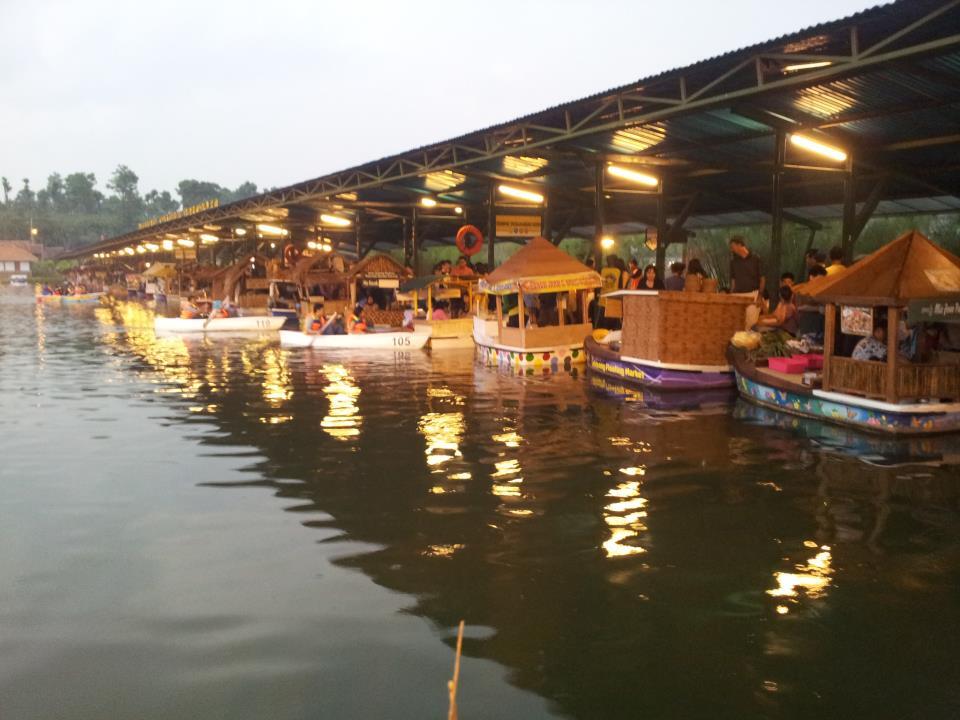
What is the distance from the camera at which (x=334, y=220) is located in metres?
35.7

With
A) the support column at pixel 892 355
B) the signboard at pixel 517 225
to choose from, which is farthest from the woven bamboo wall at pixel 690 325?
the signboard at pixel 517 225

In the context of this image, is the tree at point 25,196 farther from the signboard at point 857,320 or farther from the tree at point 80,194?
the signboard at point 857,320

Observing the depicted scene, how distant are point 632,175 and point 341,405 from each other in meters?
10.5

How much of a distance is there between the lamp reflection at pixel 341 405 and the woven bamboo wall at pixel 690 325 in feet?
16.5

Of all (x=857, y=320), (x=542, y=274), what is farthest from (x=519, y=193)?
(x=857, y=320)

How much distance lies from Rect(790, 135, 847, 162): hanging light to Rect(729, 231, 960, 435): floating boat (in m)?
6.11

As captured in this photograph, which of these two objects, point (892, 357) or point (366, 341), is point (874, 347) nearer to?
point (892, 357)

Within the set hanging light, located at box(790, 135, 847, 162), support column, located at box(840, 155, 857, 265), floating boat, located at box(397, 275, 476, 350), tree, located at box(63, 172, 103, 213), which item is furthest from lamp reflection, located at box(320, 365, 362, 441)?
tree, located at box(63, 172, 103, 213)

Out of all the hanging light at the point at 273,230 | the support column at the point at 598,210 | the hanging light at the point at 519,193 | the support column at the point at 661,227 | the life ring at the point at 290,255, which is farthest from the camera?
the hanging light at the point at 273,230

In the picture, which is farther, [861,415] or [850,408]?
[850,408]

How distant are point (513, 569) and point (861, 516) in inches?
123

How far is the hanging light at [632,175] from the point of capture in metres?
19.5

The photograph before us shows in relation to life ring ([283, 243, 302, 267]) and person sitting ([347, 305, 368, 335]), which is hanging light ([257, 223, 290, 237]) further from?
person sitting ([347, 305, 368, 335])

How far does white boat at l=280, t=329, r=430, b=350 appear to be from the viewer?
73.0 feet
